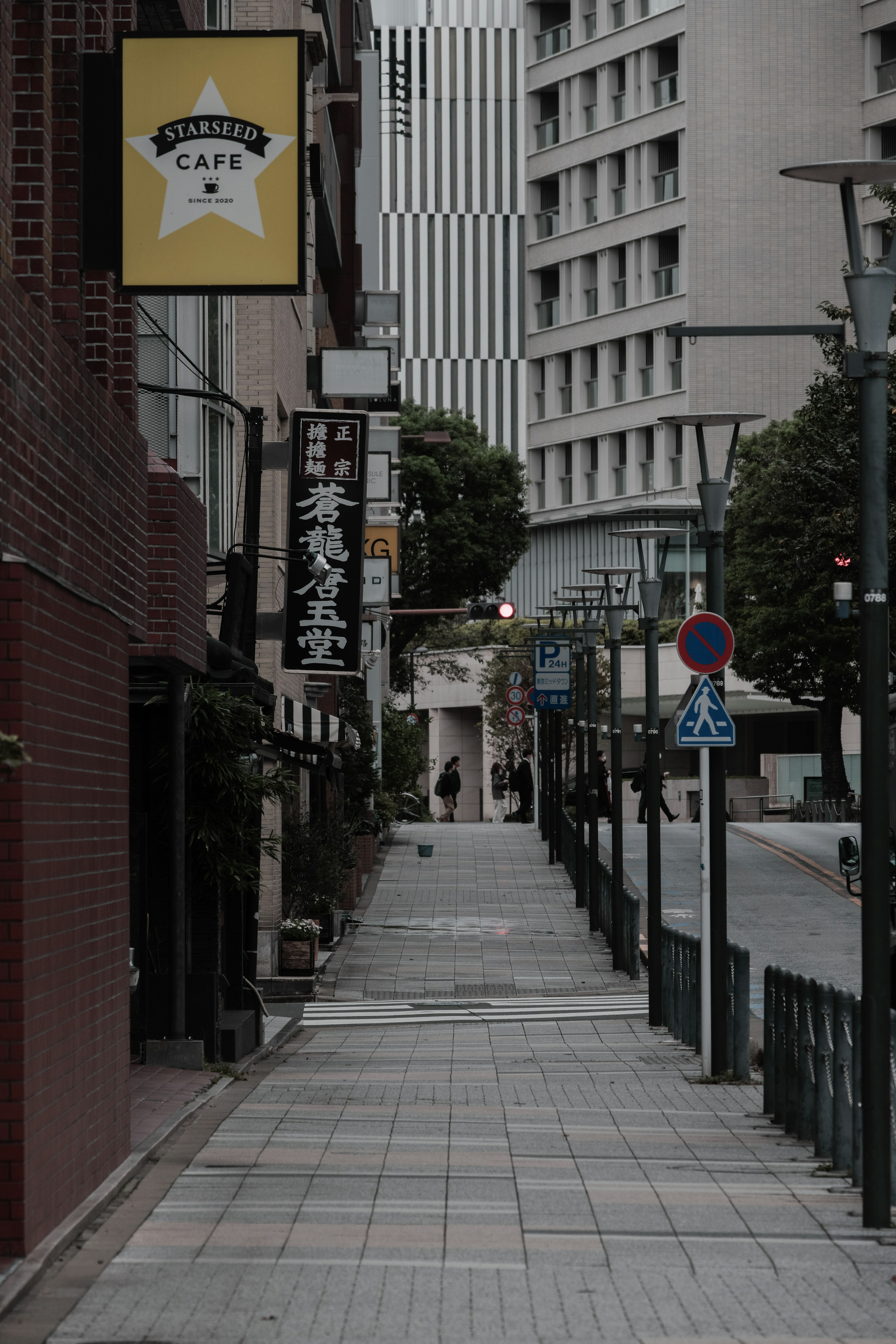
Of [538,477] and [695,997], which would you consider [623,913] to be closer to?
[695,997]

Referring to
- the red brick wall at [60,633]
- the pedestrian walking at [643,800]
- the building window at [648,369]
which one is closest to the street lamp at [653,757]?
the red brick wall at [60,633]

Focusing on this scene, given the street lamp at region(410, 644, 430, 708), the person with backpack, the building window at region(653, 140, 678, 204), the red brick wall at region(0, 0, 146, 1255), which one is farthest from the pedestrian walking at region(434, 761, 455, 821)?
the red brick wall at region(0, 0, 146, 1255)

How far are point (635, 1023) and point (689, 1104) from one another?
238 inches

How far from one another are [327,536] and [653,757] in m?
4.24

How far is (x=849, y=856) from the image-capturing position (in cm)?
2906

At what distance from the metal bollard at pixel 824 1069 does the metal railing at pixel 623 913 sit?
1196 centimetres

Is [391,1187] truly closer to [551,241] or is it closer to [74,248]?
[74,248]

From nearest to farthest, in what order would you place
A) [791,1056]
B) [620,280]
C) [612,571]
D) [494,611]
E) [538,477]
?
[791,1056] → [612,571] → [494,611] → [620,280] → [538,477]

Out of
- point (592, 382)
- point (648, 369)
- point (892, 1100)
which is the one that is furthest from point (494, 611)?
point (592, 382)

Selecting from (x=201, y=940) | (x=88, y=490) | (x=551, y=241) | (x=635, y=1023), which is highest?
(x=551, y=241)

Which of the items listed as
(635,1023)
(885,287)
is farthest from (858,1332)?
(635,1023)

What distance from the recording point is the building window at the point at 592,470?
7862 cm

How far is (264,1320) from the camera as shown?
6.14 metres

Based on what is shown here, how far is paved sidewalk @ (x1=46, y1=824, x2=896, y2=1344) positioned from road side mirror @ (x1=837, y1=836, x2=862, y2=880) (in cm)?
1654
